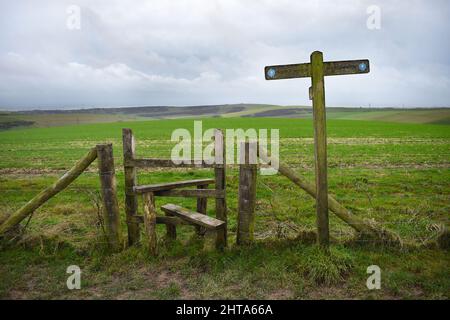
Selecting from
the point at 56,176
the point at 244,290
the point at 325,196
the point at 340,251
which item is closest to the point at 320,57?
the point at 325,196

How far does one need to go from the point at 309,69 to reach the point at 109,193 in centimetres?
398

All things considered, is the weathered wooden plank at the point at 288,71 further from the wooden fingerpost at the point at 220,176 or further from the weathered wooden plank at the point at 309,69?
the wooden fingerpost at the point at 220,176

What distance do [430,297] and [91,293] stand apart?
15.0 ft

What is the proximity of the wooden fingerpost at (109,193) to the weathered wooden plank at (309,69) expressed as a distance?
307cm

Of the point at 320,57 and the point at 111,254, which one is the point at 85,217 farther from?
the point at 320,57

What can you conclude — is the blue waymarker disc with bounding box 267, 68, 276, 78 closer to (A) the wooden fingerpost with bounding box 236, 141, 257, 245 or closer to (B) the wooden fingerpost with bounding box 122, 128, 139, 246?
(A) the wooden fingerpost with bounding box 236, 141, 257, 245

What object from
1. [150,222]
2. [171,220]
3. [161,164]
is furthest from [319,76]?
[150,222]

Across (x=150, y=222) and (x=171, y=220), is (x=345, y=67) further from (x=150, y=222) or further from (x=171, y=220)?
(x=150, y=222)

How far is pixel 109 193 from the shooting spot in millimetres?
5809

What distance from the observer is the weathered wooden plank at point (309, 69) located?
15.9 ft

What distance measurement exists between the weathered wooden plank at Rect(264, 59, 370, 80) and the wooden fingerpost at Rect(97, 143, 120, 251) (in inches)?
121

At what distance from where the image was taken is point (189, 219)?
5645 millimetres

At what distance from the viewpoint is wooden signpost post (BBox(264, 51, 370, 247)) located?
4891 mm

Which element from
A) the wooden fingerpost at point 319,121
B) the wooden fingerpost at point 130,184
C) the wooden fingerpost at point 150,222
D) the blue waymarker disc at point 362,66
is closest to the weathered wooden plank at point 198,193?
the wooden fingerpost at point 150,222
